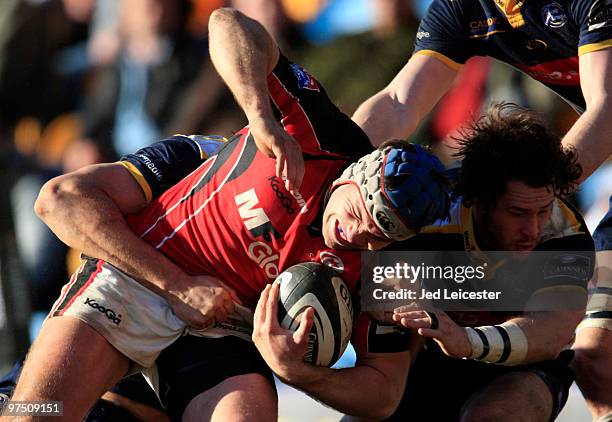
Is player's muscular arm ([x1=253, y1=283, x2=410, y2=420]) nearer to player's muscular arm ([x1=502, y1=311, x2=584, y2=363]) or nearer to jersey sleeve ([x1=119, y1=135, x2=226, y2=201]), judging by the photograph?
player's muscular arm ([x1=502, y1=311, x2=584, y2=363])

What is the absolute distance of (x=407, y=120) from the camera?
514 cm

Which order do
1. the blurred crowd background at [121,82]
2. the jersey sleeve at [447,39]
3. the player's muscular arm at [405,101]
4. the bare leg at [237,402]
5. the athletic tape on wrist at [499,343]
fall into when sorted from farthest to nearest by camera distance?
the blurred crowd background at [121,82], the jersey sleeve at [447,39], the player's muscular arm at [405,101], the athletic tape on wrist at [499,343], the bare leg at [237,402]

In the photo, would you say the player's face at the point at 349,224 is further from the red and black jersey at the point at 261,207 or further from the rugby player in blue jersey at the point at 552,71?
the rugby player in blue jersey at the point at 552,71

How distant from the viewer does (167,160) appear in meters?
4.47

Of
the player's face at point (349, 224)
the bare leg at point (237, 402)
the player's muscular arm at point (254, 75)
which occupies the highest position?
the player's muscular arm at point (254, 75)

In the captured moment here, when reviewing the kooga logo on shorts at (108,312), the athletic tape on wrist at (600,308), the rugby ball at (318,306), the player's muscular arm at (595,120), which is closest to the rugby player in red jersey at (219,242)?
the kooga logo on shorts at (108,312)

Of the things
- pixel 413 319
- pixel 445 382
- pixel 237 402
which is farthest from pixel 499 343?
pixel 237 402

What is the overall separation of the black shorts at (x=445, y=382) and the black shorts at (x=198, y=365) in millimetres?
778

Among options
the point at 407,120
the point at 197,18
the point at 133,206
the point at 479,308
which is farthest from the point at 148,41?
the point at 479,308

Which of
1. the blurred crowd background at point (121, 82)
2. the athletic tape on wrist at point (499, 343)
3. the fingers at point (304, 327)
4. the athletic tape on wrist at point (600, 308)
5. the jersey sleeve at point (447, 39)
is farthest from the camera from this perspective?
the blurred crowd background at point (121, 82)

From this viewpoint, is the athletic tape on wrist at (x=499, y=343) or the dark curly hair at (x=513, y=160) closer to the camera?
the athletic tape on wrist at (x=499, y=343)

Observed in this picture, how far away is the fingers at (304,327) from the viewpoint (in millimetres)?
3717

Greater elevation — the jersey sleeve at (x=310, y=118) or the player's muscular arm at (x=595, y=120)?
the jersey sleeve at (x=310, y=118)

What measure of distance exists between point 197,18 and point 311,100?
3507 mm
